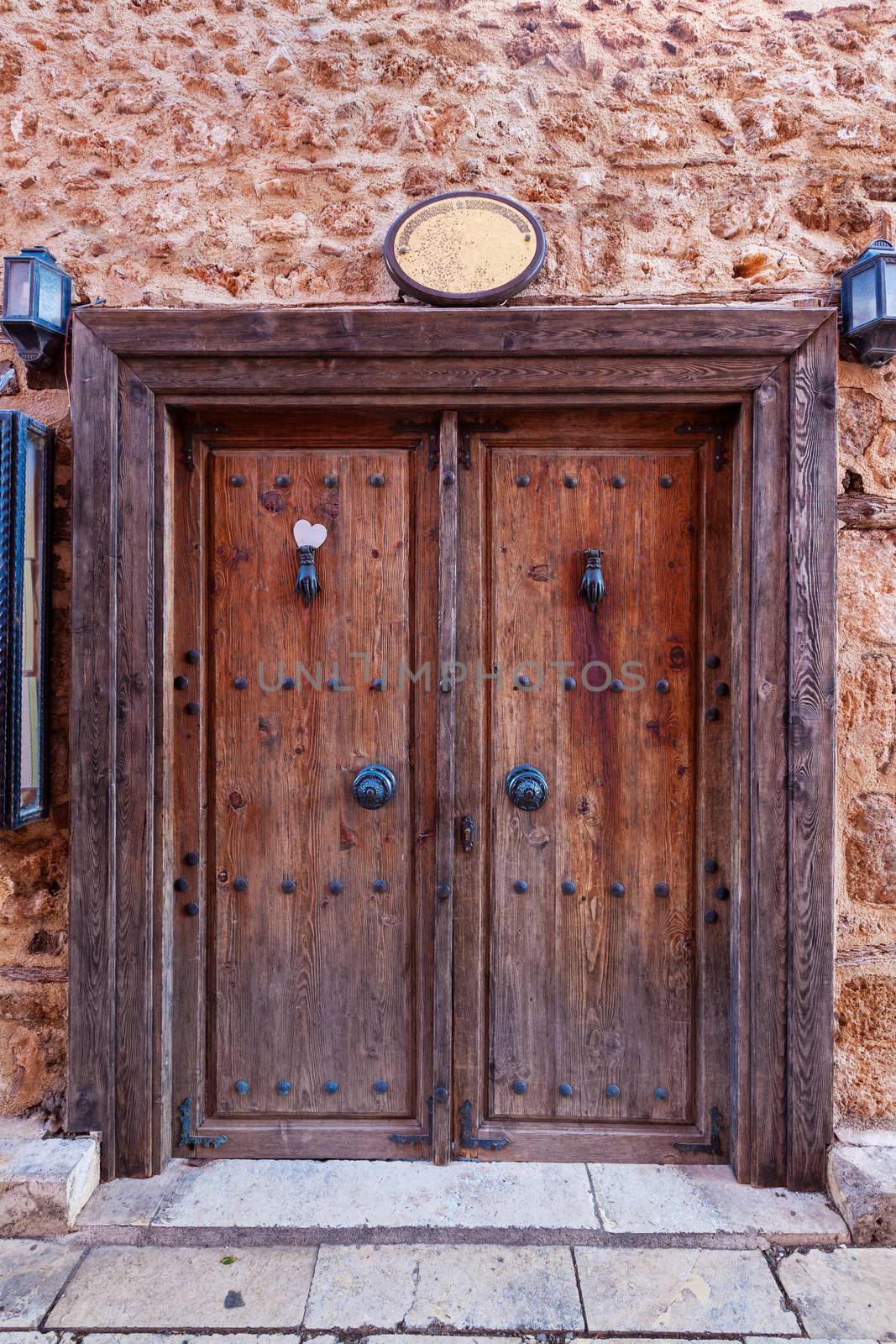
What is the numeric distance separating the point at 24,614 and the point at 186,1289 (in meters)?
1.83

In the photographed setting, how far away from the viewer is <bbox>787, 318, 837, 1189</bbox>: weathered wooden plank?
2.03m

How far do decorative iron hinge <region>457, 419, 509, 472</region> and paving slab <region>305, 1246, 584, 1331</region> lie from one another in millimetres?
2206

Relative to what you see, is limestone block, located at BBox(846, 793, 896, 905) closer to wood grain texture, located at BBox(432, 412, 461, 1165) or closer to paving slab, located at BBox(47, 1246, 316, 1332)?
→ wood grain texture, located at BBox(432, 412, 461, 1165)

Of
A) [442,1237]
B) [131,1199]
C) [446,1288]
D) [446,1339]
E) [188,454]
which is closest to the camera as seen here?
[446,1339]

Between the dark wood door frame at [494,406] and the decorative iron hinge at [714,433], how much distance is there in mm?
67

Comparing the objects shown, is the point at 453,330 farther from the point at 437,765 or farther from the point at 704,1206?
the point at 704,1206

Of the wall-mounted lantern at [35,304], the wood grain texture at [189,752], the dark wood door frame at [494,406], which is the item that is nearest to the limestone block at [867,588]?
the dark wood door frame at [494,406]

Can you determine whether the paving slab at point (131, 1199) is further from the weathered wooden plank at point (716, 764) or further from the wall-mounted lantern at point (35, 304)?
the wall-mounted lantern at point (35, 304)

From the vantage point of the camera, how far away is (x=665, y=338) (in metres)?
2.05

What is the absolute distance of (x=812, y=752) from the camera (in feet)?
6.70

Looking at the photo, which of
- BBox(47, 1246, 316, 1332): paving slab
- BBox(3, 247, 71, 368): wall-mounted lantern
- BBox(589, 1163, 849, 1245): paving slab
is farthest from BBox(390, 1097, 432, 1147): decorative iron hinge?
BBox(3, 247, 71, 368): wall-mounted lantern

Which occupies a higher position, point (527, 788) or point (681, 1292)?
point (527, 788)

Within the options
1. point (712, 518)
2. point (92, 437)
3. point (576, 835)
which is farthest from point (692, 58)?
point (576, 835)

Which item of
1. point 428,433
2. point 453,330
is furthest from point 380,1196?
point 453,330
